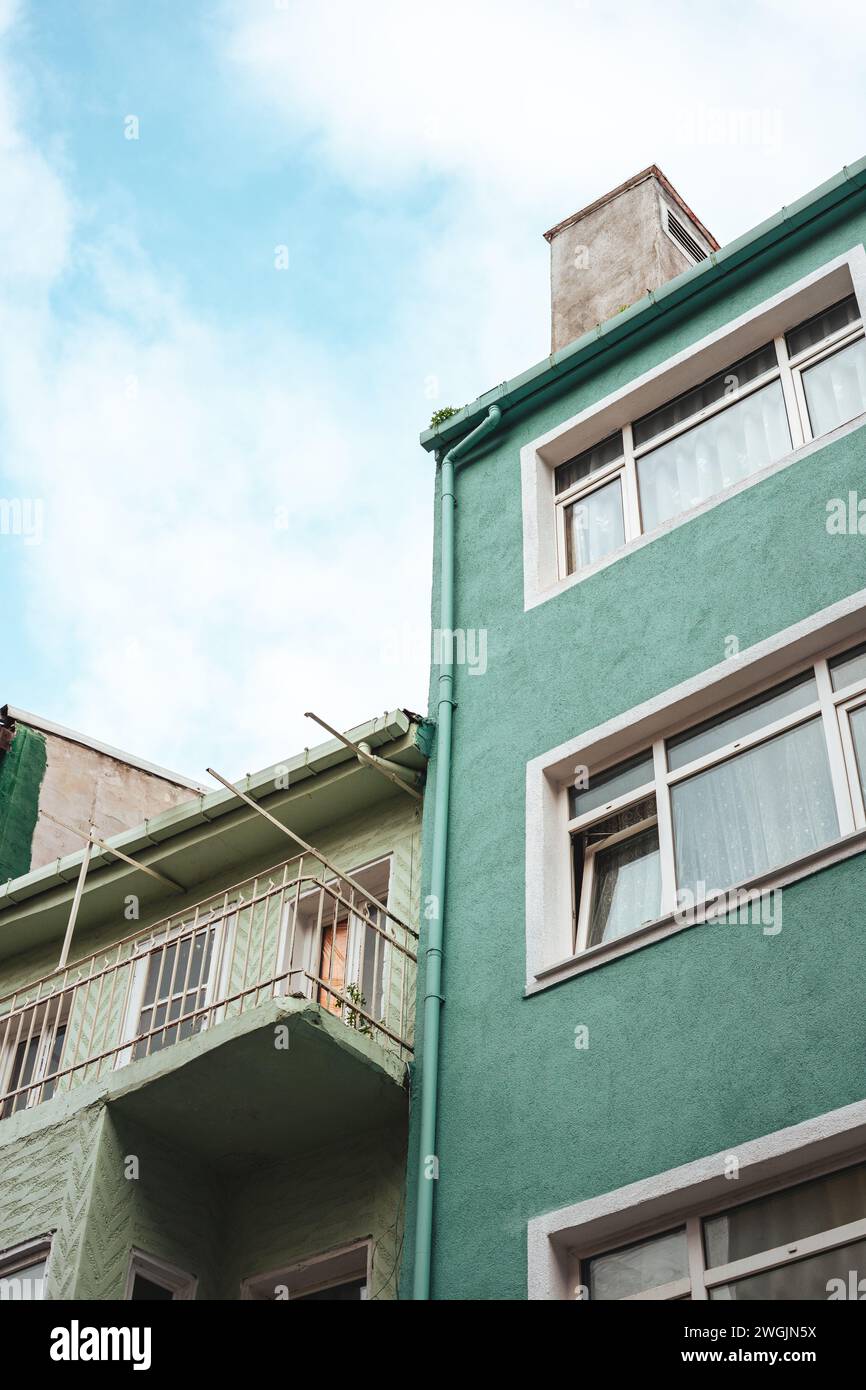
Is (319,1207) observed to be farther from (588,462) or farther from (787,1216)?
(588,462)

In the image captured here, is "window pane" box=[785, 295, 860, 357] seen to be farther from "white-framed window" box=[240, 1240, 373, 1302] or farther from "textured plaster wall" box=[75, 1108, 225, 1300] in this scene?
"textured plaster wall" box=[75, 1108, 225, 1300]

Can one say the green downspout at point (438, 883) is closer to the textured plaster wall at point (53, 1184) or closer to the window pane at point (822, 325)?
the textured plaster wall at point (53, 1184)

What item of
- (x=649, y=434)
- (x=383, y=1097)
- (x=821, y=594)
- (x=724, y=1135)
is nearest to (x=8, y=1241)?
(x=383, y=1097)

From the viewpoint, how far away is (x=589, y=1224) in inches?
348

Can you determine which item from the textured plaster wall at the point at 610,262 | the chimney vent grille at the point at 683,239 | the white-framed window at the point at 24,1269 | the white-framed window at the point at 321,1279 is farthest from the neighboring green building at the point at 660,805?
the chimney vent grille at the point at 683,239

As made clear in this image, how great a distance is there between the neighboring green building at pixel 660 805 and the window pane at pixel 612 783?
0.07 ft

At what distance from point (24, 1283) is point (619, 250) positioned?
34.0ft


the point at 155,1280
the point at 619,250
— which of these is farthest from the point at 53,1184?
the point at 619,250

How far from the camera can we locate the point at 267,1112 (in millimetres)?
10758

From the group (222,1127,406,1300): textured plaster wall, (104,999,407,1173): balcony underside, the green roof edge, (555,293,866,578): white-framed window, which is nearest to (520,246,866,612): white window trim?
(555,293,866,578): white-framed window

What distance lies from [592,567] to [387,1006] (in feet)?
11.7

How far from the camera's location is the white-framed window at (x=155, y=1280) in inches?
412

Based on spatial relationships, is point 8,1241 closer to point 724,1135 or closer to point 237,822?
point 237,822

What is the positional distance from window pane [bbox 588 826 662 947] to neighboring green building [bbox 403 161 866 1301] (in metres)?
0.02
